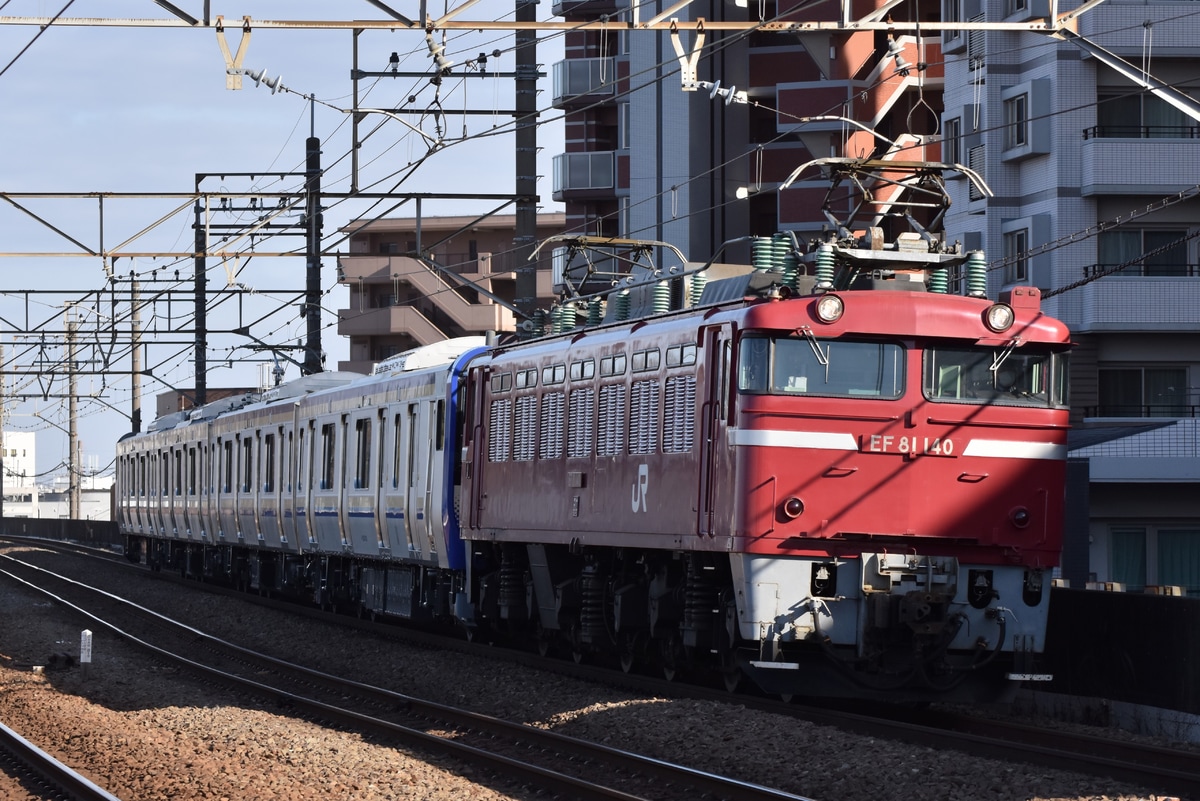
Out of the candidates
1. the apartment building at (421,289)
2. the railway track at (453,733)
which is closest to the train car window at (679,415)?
the railway track at (453,733)

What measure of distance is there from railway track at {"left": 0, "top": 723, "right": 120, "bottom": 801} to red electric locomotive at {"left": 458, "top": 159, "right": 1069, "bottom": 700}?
524 cm

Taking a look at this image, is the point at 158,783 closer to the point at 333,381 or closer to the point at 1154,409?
the point at 333,381

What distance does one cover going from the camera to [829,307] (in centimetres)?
1480

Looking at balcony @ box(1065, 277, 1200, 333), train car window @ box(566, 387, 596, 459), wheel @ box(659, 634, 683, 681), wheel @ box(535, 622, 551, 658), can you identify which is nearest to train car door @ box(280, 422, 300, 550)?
wheel @ box(535, 622, 551, 658)

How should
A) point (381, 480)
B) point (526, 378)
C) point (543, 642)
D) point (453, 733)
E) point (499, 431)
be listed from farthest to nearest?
point (381, 480) → point (543, 642) → point (499, 431) → point (526, 378) → point (453, 733)

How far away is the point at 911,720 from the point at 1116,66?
6.03 m

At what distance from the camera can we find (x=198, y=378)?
44.8 m

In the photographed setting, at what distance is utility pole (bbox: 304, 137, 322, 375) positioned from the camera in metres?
34.2

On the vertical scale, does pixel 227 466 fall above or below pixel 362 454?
below

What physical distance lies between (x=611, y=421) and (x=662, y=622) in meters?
2.04

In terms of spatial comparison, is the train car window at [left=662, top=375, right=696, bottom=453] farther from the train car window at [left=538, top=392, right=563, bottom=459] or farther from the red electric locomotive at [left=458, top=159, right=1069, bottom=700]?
the train car window at [left=538, top=392, right=563, bottom=459]

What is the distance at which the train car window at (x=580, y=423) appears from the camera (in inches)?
723

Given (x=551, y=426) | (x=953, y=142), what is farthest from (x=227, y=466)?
(x=551, y=426)

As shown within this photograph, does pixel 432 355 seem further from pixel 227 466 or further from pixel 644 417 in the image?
pixel 227 466
